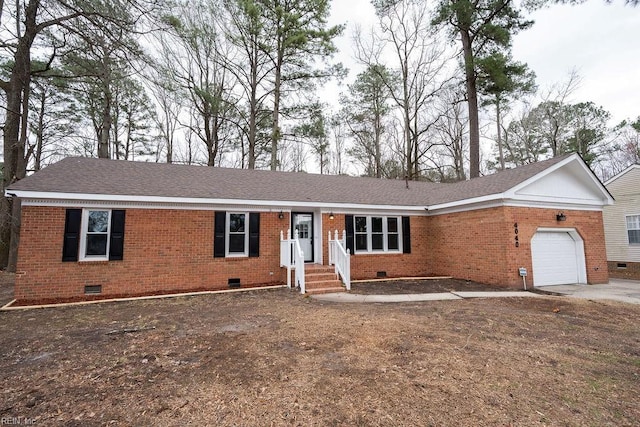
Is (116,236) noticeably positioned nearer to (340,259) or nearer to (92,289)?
(92,289)

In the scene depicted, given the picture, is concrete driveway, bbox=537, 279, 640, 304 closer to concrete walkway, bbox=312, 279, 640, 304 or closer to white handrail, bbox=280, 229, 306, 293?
concrete walkway, bbox=312, 279, 640, 304

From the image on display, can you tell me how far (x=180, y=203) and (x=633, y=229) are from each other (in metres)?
20.2

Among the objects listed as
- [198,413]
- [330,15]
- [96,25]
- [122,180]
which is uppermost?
[330,15]

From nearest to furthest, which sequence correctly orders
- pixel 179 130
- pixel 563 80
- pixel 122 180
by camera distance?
pixel 122 180
pixel 563 80
pixel 179 130

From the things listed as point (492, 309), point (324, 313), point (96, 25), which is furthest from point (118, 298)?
point (492, 309)

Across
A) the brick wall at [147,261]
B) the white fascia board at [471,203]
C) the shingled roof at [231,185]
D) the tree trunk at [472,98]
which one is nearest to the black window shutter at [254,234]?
the brick wall at [147,261]

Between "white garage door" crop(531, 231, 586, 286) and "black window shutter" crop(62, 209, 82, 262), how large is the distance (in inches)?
548

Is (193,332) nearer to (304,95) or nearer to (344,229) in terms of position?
(344,229)

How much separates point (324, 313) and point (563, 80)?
968 inches

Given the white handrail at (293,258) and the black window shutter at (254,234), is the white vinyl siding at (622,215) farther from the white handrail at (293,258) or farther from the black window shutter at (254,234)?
the black window shutter at (254,234)

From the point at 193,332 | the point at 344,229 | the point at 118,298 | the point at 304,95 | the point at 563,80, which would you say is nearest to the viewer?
the point at 193,332

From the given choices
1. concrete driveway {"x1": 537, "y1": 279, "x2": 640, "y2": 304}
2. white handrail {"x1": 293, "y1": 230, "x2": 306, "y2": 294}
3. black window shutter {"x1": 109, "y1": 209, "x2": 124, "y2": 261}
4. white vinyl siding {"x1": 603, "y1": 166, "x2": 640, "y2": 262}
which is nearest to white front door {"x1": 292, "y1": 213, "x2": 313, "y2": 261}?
white handrail {"x1": 293, "y1": 230, "x2": 306, "y2": 294}

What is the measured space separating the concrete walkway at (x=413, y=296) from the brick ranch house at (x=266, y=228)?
0.94 metres

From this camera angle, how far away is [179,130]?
22.0 m
